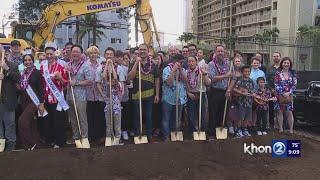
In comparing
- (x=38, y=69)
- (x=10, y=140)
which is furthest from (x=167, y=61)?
(x=10, y=140)

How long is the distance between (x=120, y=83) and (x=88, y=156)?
160 cm

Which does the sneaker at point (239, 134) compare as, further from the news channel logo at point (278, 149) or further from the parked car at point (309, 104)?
the parked car at point (309, 104)

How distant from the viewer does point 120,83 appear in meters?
7.53

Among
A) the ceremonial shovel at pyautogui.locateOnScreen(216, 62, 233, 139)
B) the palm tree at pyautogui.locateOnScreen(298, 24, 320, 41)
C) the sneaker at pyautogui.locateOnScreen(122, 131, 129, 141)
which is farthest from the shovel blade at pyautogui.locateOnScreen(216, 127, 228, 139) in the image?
the palm tree at pyautogui.locateOnScreen(298, 24, 320, 41)

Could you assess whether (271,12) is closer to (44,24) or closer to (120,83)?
(44,24)

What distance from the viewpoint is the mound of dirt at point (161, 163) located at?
6.06 metres

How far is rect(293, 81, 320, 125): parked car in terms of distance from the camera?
10.3 m

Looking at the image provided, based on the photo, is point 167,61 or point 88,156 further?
point 167,61

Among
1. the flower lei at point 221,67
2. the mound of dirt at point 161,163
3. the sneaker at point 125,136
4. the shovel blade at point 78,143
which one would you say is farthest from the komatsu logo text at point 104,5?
the mound of dirt at point 161,163

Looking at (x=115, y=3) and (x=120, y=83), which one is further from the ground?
(x=115, y=3)

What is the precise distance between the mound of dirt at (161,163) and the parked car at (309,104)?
10.5 feet

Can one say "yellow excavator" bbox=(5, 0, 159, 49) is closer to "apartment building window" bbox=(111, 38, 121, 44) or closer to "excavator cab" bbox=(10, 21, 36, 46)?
"excavator cab" bbox=(10, 21, 36, 46)

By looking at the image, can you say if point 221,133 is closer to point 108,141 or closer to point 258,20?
point 108,141

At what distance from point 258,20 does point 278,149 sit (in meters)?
63.1
